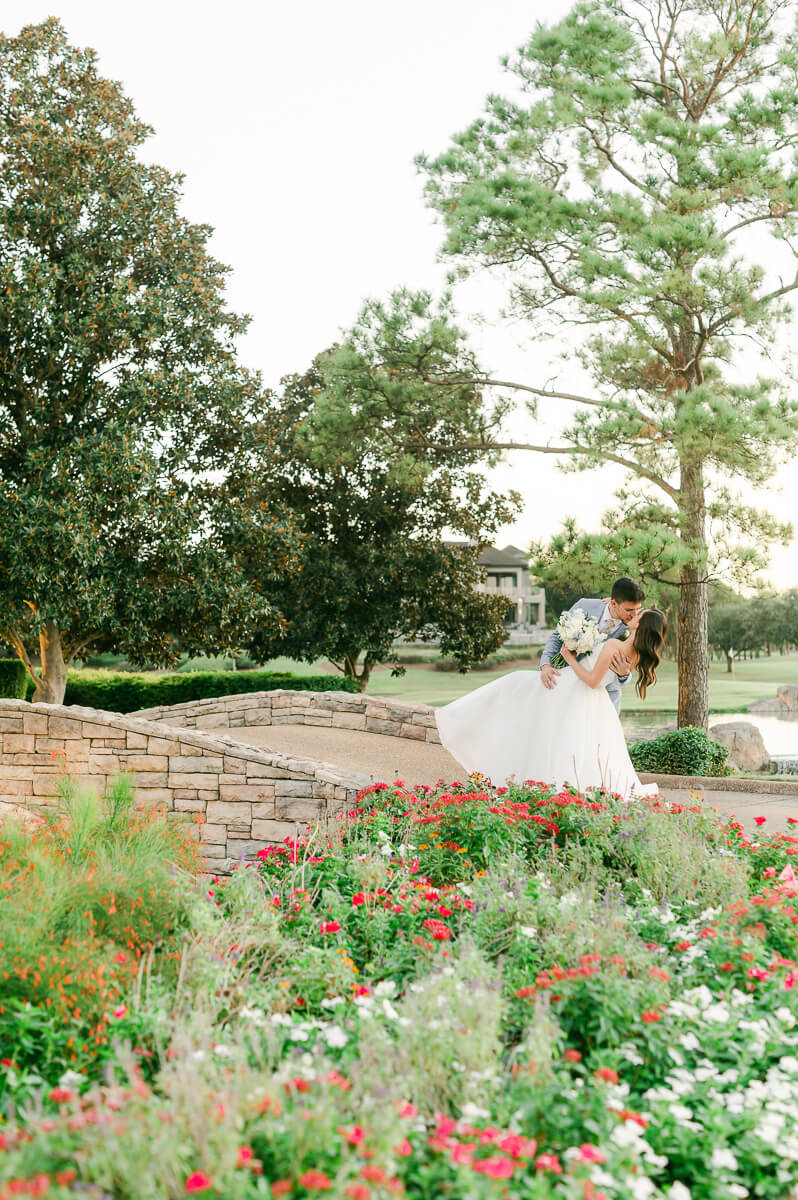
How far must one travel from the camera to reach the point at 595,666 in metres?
6.51

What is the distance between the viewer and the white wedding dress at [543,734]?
6621mm

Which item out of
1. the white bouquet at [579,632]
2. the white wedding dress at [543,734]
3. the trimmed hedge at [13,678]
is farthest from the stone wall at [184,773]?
the trimmed hedge at [13,678]

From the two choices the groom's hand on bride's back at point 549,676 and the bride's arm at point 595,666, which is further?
the groom's hand on bride's back at point 549,676

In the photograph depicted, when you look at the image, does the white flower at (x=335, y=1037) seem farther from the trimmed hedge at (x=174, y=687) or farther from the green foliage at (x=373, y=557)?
the green foliage at (x=373, y=557)

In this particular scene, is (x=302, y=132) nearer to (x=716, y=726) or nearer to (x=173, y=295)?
(x=173, y=295)

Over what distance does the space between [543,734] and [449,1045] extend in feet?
14.4

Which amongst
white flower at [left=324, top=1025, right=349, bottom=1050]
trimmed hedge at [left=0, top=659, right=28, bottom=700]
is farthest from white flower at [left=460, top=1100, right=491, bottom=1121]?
trimmed hedge at [left=0, top=659, right=28, bottom=700]

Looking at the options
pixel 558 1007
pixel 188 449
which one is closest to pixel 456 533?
pixel 188 449

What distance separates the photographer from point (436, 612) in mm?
16328

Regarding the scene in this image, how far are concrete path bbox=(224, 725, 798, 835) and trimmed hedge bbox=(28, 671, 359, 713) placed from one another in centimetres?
Result: 302

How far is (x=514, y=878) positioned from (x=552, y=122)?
11584mm

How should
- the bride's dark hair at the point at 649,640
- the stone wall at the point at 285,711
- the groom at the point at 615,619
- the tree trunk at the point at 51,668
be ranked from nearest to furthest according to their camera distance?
1. the bride's dark hair at the point at 649,640
2. the groom at the point at 615,619
3. the stone wall at the point at 285,711
4. the tree trunk at the point at 51,668

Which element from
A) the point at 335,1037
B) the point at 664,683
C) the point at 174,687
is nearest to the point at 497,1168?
the point at 335,1037

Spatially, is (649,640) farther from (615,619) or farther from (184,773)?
(184,773)
